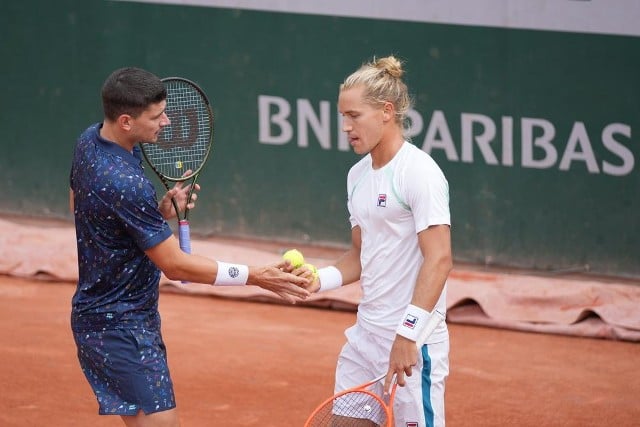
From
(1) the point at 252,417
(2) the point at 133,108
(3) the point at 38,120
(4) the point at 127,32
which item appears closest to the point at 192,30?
(4) the point at 127,32

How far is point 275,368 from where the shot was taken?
702 cm

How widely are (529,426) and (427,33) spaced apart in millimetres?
3283

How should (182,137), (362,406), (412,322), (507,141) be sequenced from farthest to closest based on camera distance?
(507,141)
(182,137)
(362,406)
(412,322)

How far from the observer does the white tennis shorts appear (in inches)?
173

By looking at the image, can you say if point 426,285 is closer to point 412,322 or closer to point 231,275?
point 412,322

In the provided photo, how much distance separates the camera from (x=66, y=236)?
906 centimetres

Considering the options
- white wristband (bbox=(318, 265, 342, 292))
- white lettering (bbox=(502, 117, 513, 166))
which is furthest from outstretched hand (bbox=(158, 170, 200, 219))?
white lettering (bbox=(502, 117, 513, 166))

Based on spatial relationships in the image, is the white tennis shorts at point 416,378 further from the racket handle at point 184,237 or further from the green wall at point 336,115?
the green wall at point 336,115

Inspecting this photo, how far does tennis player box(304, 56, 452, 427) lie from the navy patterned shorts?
27.4 inches

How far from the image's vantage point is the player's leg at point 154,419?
441 centimetres

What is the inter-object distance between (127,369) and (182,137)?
5.18ft

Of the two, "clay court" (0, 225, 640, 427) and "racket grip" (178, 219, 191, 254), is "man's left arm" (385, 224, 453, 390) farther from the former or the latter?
"clay court" (0, 225, 640, 427)

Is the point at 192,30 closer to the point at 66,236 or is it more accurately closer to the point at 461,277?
the point at 66,236

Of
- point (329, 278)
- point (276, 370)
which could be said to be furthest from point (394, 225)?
point (276, 370)
